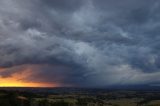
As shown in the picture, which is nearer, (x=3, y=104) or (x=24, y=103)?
(x=3, y=104)

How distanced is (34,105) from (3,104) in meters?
25.6

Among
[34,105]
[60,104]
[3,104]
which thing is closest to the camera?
[3,104]

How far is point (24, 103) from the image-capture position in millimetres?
139375

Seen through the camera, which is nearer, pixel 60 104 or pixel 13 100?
pixel 13 100

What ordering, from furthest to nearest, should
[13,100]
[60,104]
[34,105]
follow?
[60,104] → [34,105] → [13,100]

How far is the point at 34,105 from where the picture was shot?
146 meters

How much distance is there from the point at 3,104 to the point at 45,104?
35499 millimetres

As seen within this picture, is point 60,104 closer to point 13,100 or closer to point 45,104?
point 45,104

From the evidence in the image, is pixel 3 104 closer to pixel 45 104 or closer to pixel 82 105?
pixel 45 104

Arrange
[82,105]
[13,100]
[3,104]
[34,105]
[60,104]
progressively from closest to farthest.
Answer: [3,104]
[13,100]
[34,105]
[60,104]
[82,105]

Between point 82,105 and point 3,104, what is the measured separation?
270 ft

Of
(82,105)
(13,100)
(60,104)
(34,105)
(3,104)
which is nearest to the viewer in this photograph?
(3,104)

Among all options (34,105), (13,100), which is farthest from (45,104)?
(13,100)

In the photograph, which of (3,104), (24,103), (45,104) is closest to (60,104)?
(45,104)
